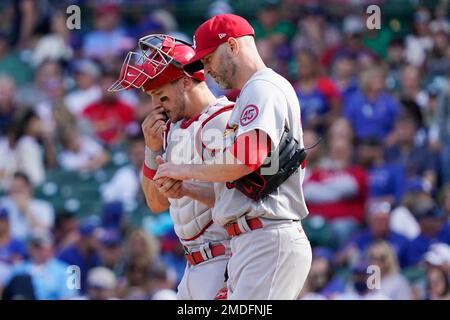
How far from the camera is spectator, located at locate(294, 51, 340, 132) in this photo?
11.6 m

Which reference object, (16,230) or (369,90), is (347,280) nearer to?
(369,90)

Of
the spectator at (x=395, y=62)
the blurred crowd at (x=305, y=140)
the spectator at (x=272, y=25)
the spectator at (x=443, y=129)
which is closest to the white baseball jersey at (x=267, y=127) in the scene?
the blurred crowd at (x=305, y=140)

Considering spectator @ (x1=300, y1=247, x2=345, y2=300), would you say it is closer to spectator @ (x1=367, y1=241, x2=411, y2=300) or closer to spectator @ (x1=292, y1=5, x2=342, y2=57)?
spectator @ (x1=367, y1=241, x2=411, y2=300)

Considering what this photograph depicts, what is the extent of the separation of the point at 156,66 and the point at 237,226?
0.94 meters

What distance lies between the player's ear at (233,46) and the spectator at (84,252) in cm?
505

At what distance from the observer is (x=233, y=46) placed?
18.1 ft

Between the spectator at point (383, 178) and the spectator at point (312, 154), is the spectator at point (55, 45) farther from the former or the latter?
the spectator at point (383, 178)

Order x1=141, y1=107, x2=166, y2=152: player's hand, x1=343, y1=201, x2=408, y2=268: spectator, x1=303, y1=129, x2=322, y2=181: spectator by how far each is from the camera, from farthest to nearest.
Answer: x1=303, y1=129, x2=322, y2=181: spectator < x1=343, y1=201, x2=408, y2=268: spectator < x1=141, y1=107, x2=166, y2=152: player's hand

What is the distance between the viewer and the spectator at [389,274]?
9281mm

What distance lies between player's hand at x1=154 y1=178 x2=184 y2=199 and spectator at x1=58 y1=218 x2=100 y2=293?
4.67 metres

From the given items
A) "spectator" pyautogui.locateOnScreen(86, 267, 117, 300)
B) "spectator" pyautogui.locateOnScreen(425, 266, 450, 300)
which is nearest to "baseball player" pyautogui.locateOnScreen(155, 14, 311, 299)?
"spectator" pyautogui.locateOnScreen(425, 266, 450, 300)

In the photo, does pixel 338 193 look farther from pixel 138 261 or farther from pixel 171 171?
pixel 171 171
